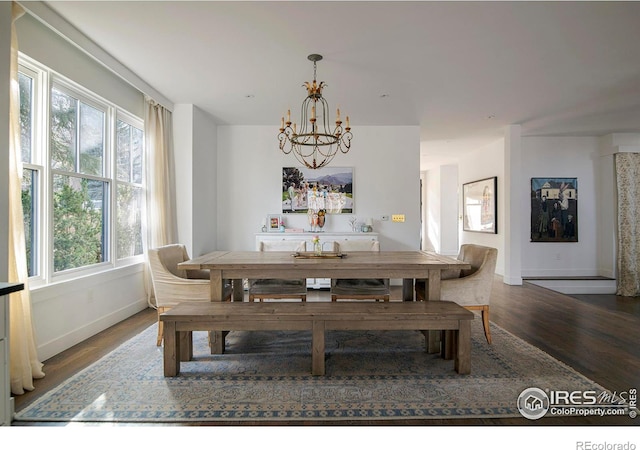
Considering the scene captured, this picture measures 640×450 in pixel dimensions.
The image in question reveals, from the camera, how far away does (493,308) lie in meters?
4.54

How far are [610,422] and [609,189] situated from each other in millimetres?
6095

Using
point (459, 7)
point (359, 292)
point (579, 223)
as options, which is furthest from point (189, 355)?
point (579, 223)

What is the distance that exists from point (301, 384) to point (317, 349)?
0.81ft

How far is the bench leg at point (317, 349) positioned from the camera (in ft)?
8.18

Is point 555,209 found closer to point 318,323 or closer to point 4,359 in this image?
point 318,323

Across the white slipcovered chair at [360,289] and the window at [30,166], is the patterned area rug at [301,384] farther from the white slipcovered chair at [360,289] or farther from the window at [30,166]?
the window at [30,166]

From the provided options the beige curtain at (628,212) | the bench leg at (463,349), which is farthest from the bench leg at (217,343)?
the beige curtain at (628,212)

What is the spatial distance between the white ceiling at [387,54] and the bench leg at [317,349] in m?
2.24

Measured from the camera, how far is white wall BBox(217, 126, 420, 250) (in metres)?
6.11

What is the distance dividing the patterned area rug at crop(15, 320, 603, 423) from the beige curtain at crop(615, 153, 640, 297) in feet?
14.0

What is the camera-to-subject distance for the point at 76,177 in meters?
3.43

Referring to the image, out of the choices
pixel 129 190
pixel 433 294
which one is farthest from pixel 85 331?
pixel 433 294

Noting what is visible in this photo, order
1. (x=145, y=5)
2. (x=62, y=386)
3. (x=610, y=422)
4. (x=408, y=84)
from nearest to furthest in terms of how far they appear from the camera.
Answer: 1. (x=610, y=422)
2. (x=62, y=386)
3. (x=145, y=5)
4. (x=408, y=84)
